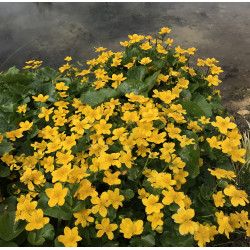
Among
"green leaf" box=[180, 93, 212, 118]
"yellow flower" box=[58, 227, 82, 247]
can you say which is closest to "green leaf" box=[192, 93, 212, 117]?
"green leaf" box=[180, 93, 212, 118]

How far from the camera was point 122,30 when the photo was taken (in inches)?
228

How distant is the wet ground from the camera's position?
4.80m

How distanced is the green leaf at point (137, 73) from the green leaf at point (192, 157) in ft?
2.46

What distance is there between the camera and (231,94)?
4090mm

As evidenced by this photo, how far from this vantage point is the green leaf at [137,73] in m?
2.10

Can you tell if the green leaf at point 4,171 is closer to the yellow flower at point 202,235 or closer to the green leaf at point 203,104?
the yellow flower at point 202,235

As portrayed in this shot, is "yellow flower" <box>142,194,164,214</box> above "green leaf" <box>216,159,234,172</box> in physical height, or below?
above

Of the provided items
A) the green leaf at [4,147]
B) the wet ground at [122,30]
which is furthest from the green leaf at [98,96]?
the wet ground at [122,30]

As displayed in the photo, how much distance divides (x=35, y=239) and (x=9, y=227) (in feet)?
0.55

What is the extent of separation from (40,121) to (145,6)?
6.22 meters

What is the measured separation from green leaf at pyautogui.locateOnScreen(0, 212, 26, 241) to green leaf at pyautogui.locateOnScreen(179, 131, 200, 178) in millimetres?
930

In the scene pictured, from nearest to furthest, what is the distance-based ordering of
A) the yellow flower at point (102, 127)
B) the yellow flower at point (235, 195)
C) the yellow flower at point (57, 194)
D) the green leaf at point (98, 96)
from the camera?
the yellow flower at point (57, 194)
the yellow flower at point (235, 195)
the yellow flower at point (102, 127)
the green leaf at point (98, 96)

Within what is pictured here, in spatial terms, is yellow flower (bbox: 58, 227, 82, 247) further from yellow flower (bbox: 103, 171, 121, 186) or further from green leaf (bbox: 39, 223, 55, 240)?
yellow flower (bbox: 103, 171, 121, 186)

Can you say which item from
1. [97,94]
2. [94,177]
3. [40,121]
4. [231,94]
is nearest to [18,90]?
[40,121]
